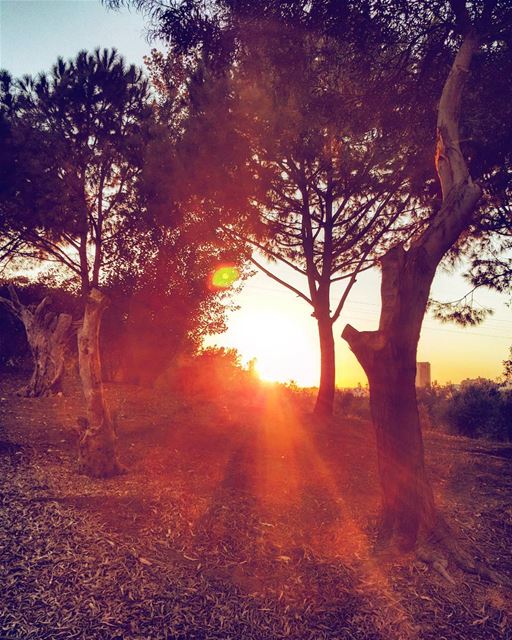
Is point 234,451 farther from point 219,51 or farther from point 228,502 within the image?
point 219,51

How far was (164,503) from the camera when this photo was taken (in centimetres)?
461

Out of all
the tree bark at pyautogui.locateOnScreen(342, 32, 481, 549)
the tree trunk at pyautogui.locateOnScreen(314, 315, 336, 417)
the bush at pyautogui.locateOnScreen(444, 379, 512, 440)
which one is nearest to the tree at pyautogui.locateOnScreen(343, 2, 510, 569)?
the tree bark at pyautogui.locateOnScreen(342, 32, 481, 549)

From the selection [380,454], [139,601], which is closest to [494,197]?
[380,454]

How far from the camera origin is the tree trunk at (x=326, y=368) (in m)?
11.4

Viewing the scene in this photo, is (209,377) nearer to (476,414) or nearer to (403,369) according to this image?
(476,414)

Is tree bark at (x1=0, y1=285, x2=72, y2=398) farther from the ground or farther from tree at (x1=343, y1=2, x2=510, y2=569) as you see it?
tree at (x1=343, y1=2, x2=510, y2=569)

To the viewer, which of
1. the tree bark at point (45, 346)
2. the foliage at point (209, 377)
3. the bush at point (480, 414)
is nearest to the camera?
the tree bark at point (45, 346)

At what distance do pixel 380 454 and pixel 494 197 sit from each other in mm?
6986

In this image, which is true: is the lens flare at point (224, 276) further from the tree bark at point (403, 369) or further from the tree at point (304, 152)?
the tree bark at point (403, 369)

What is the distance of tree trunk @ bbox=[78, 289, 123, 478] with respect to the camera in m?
5.48

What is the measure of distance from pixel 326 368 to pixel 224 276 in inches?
187

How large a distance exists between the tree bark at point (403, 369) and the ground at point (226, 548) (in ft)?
1.24

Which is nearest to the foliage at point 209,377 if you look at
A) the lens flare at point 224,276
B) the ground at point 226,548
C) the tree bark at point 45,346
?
the lens flare at point 224,276

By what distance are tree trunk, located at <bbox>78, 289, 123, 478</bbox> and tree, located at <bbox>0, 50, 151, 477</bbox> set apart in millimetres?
8730
